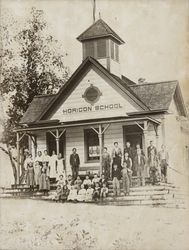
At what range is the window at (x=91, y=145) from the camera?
4.16 m

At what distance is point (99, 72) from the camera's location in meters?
4.18

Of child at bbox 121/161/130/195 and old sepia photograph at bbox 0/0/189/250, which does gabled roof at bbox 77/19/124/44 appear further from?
child at bbox 121/161/130/195

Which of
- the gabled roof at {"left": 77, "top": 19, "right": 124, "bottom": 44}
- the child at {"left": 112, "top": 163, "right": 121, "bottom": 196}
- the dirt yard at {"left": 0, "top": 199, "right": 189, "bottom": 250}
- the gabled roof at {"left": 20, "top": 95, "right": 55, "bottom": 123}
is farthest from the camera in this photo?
the gabled roof at {"left": 20, "top": 95, "right": 55, "bottom": 123}

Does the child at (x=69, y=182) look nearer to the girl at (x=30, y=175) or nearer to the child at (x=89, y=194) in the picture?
the child at (x=89, y=194)

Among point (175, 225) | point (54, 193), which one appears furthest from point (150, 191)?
point (54, 193)

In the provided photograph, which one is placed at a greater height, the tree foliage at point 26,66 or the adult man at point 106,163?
the tree foliage at point 26,66

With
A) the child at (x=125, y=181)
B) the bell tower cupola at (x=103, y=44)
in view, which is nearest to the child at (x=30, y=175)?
the child at (x=125, y=181)

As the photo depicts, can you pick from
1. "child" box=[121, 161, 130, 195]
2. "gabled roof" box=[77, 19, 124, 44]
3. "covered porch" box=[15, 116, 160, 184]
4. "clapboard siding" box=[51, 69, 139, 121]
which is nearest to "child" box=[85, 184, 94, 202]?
"covered porch" box=[15, 116, 160, 184]

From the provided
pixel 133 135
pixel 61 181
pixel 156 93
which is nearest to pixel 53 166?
pixel 61 181

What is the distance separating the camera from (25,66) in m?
4.41

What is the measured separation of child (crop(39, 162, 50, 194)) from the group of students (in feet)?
0.23

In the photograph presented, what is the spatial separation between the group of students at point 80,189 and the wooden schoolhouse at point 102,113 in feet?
0.21

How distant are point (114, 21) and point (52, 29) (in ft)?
1.44

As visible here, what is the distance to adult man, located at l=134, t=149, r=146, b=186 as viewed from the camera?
4.02 metres
